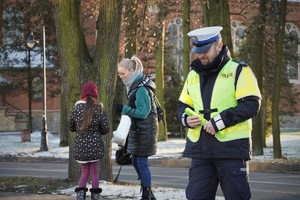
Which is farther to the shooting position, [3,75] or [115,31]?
[3,75]

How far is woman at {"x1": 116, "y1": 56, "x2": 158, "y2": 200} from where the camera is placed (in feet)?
29.1

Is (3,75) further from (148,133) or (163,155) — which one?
(148,133)

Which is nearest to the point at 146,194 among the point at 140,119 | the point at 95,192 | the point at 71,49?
the point at 95,192

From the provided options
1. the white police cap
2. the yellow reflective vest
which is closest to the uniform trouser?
the yellow reflective vest

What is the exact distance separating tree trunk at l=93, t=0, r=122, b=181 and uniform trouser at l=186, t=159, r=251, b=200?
199 inches

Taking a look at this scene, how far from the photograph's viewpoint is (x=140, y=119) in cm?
892

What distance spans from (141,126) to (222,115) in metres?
3.43

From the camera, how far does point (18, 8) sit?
36.3m

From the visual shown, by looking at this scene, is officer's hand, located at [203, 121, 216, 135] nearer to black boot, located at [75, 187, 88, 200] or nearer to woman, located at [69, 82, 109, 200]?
woman, located at [69, 82, 109, 200]

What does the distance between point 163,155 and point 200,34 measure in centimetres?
1555

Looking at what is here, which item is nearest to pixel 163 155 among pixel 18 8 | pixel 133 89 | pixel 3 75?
pixel 133 89

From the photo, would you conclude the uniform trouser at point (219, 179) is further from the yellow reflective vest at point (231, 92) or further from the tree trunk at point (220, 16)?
the tree trunk at point (220, 16)

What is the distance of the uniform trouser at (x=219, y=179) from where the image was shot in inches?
222

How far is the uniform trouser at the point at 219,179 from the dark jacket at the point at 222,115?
75mm
